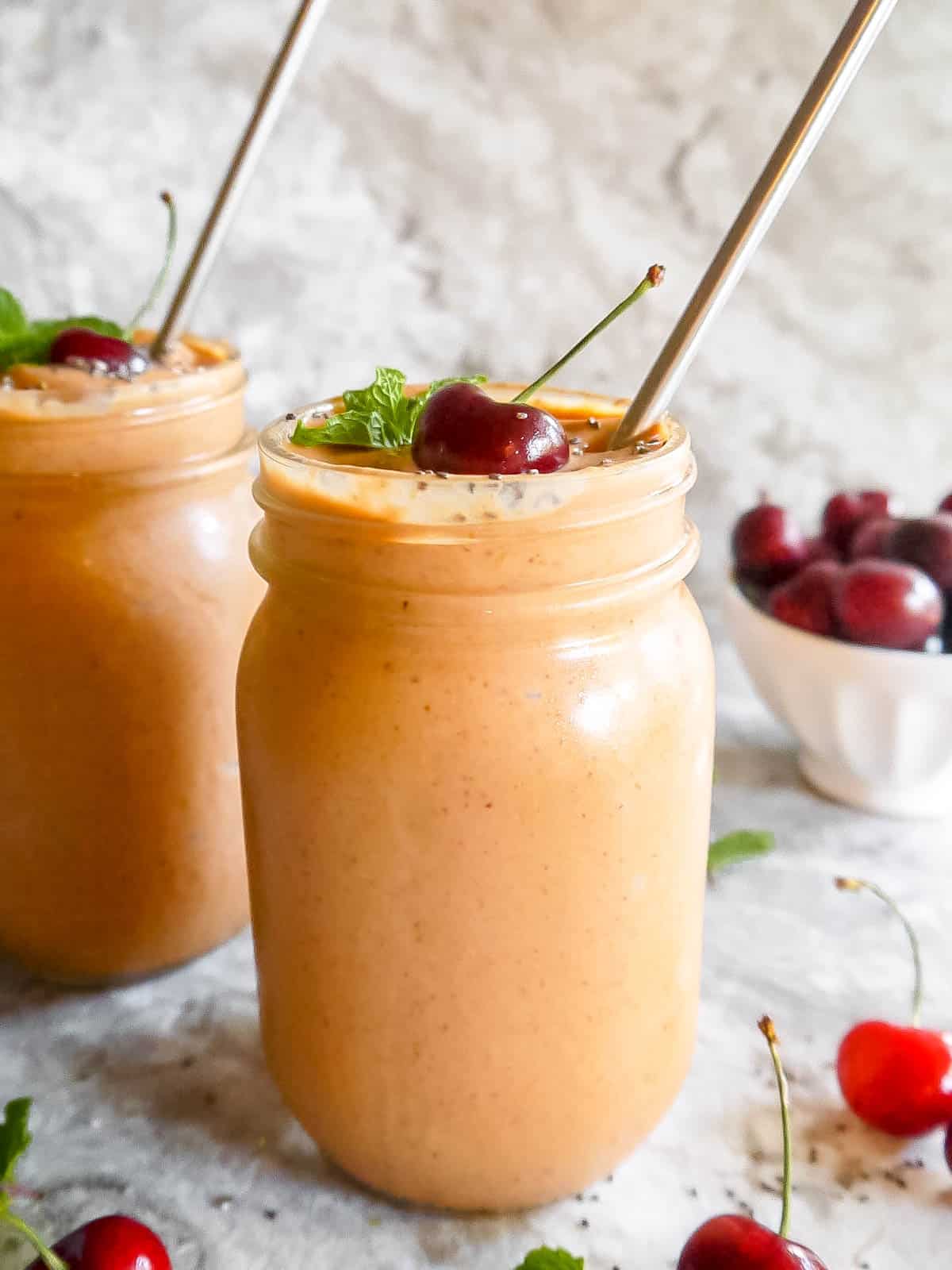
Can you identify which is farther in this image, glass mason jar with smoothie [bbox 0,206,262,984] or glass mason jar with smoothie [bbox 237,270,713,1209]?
glass mason jar with smoothie [bbox 0,206,262,984]

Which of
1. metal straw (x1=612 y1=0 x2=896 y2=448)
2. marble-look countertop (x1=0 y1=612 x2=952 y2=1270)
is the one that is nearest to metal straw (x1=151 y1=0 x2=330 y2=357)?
metal straw (x1=612 y1=0 x2=896 y2=448)

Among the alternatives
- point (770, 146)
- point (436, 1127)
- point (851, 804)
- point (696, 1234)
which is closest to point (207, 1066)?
point (436, 1127)

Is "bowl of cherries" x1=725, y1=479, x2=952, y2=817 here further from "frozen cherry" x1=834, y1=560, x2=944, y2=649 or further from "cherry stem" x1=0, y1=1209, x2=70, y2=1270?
"cherry stem" x1=0, y1=1209, x2=70, y2=1270

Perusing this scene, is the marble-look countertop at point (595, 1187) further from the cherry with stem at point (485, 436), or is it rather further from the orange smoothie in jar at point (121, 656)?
the cherry with stem at point (485, 436)

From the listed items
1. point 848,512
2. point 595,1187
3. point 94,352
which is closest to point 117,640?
point 94,352

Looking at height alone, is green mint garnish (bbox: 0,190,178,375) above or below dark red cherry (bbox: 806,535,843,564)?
above

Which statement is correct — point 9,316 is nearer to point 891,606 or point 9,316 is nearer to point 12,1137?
point 12,1137

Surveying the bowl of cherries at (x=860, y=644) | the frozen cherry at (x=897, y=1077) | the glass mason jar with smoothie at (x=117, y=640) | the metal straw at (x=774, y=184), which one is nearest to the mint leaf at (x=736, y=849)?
the bowl of cherries at (x=860, y=644)
